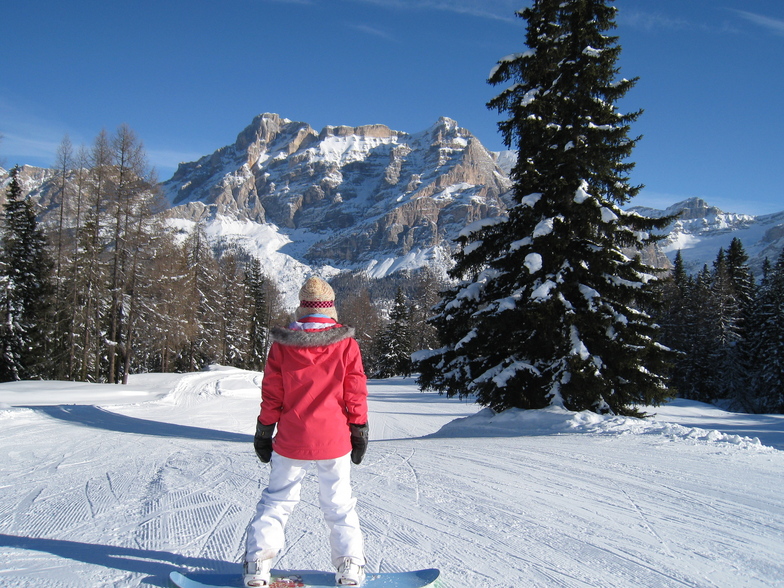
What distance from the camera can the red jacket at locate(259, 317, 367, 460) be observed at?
2.74 meters

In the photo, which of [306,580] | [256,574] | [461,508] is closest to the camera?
[256,574]

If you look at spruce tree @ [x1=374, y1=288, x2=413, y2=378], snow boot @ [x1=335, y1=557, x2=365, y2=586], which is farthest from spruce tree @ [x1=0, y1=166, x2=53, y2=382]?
snow boot @ [x1=335, y1=557, x2=365, y2=586]

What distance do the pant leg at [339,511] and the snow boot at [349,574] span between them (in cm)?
3

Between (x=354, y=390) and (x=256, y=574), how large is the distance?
1124 mm

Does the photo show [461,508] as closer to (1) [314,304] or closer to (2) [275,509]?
(2) [275,509]

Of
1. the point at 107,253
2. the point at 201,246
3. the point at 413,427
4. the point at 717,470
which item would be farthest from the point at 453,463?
the point at 201,246

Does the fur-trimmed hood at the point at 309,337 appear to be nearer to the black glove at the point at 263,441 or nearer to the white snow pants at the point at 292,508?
the black glove at the point at 263,441

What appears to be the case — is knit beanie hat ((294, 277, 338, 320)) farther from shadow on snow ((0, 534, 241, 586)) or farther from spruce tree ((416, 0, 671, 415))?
spruce tree ((416, 0, 671, 415))

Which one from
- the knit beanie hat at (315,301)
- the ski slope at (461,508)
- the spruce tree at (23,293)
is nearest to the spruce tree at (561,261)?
the ski slope at (461,508)

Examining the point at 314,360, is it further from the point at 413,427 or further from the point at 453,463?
the point at 413,427

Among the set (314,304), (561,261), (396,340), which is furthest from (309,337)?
(396,340)

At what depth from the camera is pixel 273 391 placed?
112 inches

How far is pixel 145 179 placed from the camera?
18672 millimetres

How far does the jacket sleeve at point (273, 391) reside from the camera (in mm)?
2826
